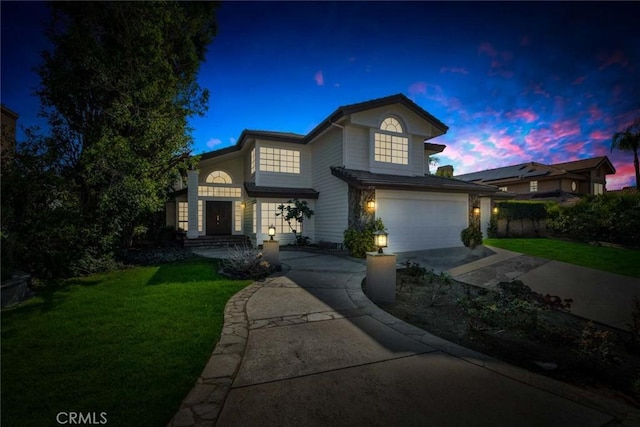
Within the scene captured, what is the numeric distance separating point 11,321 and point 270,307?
159 inches

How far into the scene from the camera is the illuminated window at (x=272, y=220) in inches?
549

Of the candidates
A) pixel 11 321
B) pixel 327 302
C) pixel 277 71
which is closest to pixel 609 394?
pixel 327 302

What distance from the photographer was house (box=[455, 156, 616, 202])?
2489 centimetres

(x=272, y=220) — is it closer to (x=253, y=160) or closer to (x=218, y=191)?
(x=253, y=160)

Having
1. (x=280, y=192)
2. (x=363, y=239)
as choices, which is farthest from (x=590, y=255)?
(x=280, y=192)

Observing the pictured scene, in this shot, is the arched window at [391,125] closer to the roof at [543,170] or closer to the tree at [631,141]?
the roof at [543,170]

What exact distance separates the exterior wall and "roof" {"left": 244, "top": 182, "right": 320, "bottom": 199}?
0.57m

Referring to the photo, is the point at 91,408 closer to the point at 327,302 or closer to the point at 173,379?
the point at 173,379

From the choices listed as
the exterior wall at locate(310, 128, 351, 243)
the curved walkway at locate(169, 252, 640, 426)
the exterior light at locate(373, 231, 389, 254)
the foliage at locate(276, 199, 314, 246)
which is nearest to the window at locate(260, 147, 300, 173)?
the exterior wall at locate(310, 128, 351, 243)

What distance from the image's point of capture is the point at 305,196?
1439 cm

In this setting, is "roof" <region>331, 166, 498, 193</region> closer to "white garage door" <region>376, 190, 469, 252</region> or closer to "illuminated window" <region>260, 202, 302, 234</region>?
"white garage door" <region>376, 190, 469, 252</region>

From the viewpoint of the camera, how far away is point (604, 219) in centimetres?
1323

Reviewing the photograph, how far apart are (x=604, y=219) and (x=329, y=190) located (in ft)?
46.2

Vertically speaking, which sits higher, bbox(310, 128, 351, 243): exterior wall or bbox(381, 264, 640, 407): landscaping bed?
bbox(310, 128, 351, 243): exterior wall
